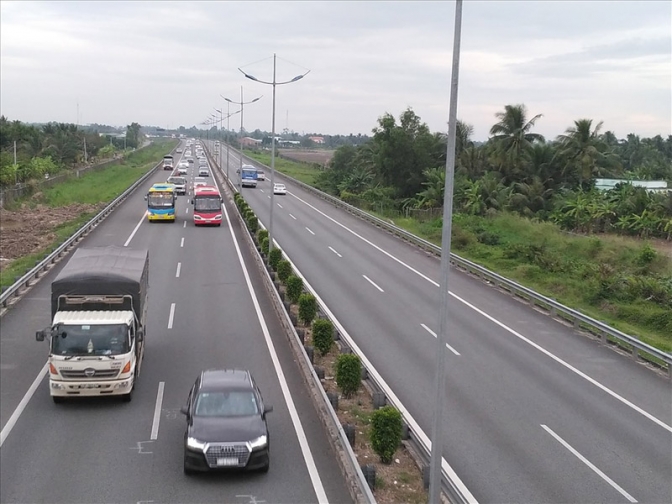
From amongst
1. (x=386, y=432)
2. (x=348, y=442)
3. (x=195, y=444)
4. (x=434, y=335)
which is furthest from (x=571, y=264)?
(x=195, y=444)

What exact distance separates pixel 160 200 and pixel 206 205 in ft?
10.6

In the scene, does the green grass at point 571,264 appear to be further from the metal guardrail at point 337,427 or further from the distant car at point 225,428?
the distant car at point 225,428

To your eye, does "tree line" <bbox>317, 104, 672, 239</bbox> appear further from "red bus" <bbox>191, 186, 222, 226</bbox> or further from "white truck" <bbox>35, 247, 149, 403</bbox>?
"white truck" <bbox>35, 247, 149, 403</bbox>

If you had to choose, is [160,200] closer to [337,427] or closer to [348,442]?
[337,427]

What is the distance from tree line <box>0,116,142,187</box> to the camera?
241ft

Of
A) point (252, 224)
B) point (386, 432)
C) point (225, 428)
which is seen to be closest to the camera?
point (225, 428)

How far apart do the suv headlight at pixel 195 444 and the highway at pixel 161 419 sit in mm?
641

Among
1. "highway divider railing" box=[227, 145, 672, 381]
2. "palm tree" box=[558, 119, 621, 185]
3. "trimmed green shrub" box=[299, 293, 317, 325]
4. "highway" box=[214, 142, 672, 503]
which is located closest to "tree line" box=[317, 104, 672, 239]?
"palm tree" box=[558, 119, 621, 185]

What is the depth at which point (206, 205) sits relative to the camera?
44.8 metres

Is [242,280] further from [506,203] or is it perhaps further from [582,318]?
[506,203]

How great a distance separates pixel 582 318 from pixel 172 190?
30.2 metres

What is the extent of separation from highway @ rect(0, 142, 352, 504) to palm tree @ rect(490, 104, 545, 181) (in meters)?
46.3

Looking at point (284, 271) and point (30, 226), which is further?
point (30, 226)

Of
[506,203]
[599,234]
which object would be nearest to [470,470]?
[599,234]
